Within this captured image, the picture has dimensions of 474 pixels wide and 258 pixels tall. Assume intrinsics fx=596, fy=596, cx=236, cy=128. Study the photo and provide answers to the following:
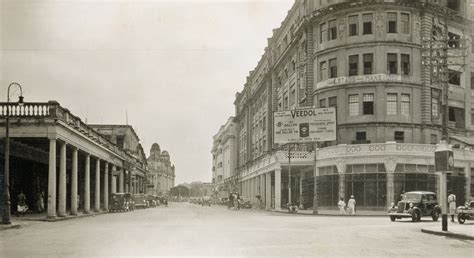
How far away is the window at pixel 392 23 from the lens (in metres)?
49.8

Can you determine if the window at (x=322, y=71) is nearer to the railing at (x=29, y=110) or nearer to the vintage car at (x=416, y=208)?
the vintage car at (x=416, y=208)

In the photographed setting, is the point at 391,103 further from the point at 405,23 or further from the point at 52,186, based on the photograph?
the point at 52,186

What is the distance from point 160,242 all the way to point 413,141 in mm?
37203

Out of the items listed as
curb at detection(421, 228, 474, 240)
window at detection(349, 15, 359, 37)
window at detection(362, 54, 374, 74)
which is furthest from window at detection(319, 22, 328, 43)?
curb at detection(421, 228, 474, 240)

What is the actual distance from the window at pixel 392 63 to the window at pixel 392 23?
2.12 m

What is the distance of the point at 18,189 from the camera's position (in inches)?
1743

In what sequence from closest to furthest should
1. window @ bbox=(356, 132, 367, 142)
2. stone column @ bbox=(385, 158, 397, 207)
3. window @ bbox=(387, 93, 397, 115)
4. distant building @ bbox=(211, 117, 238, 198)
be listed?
stone column @ bbox=(385, 158, 397, 207) → window @ bbox=(387, 93, 397, 115) → window @ bbox=(356, 132, 367, 142) → distant building @ bbox=(211, 117, 238, 198)

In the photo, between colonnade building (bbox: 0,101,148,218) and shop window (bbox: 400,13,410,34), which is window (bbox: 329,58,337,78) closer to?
shop window (bbox: 400,13,410,34)

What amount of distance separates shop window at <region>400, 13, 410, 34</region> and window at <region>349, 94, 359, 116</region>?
6.78 m

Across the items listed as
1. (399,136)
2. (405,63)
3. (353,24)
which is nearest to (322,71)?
(353,24)

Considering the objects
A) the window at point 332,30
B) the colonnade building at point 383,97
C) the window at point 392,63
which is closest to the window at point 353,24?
the colonnade building at point 383,97

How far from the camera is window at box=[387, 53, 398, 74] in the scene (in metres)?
49.7

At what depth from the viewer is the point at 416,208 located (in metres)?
32.4

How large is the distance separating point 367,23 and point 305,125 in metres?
10.3
